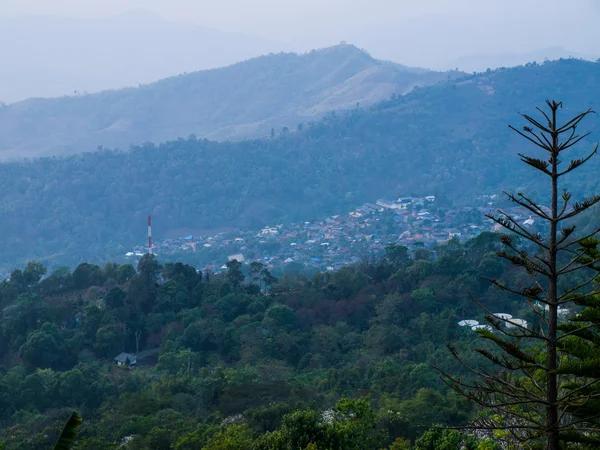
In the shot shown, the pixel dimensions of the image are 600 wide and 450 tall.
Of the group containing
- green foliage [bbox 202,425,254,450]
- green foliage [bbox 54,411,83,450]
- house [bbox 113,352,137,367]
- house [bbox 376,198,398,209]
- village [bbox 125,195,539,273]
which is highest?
green foliage [bbox 54,411,83,450]

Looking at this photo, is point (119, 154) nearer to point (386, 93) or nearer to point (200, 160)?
point (200, 160)

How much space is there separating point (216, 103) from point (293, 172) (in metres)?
49.8

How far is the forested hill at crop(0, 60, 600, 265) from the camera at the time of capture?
209 ft

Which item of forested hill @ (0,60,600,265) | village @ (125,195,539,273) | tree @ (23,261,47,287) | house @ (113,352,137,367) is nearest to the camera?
house @ (113,352,137,367)

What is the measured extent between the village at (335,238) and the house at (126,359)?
71.2 ft

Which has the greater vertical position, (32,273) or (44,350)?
(32,273)

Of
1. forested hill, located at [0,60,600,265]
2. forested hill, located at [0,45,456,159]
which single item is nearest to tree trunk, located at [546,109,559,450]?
forested hill, located at [0,60,600,265]

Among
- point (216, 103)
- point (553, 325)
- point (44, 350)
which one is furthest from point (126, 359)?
point (216, 103)

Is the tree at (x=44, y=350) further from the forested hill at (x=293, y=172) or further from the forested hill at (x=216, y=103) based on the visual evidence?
the forested hill at (x=216, y=103)

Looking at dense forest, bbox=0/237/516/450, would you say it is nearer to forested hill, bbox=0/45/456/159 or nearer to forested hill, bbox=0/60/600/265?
forested hill, bbox=0/60/600/265

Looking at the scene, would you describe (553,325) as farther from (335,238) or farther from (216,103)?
(216,103)

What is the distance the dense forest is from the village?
55.5ft

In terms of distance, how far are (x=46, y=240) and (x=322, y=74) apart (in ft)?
251

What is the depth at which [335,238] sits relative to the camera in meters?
53.5
